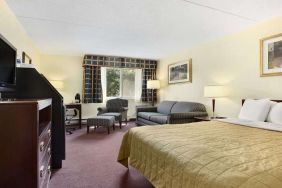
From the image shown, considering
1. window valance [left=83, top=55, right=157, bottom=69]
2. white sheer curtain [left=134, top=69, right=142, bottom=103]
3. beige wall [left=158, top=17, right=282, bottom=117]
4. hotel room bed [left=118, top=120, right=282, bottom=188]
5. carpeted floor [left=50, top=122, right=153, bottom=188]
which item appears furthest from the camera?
white sheer curtain [left=134, top=69, right=142, bottom=103]

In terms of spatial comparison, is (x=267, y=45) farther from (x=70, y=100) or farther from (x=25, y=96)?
(x=70, y=100)

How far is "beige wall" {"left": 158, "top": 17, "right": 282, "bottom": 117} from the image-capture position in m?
3.09

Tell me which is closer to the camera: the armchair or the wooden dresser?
the wooden dresser

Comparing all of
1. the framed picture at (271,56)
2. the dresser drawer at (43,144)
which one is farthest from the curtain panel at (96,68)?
the dresser drawer at (43,144)

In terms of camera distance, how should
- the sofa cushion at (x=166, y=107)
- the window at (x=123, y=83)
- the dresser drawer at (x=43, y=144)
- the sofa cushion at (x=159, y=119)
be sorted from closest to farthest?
the dresser drawer at (x=43, y=144)
the sofa cushion at (x=159, y=119)
the sofa cushion at (x=166, y=107)
the window at (x=123, y=83)

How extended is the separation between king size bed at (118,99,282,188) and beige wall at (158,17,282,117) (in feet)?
4.01

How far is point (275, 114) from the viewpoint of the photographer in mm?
2484

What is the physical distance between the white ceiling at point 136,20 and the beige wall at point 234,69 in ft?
0.71

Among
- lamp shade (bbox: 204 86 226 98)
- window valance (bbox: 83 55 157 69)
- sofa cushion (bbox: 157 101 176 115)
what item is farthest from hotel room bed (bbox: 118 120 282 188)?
window valance (bbox: 83 55 157 69)

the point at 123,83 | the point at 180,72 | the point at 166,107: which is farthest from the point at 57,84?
the point at 180,72

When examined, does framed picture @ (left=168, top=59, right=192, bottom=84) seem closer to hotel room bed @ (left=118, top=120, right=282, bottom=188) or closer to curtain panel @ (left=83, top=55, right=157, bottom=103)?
curtain panel @ (left=83, top=55, right=157, bottom=103)

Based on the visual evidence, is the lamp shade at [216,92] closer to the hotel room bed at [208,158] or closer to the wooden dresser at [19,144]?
the hotel room bed at [208,158]

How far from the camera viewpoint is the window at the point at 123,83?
6.32 meters

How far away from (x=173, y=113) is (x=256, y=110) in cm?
141
